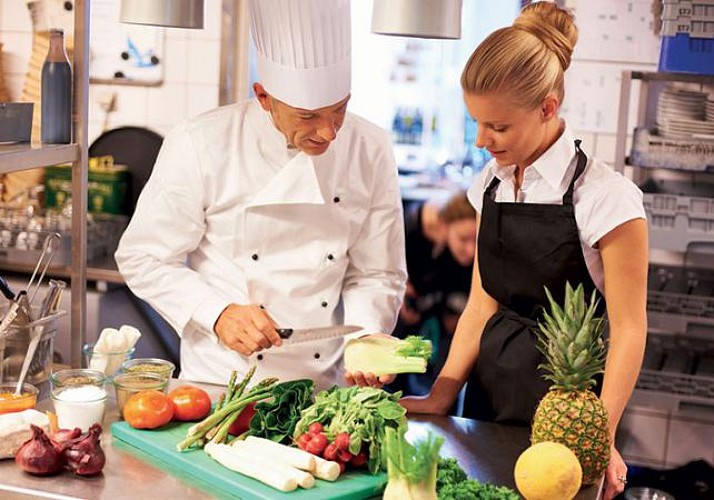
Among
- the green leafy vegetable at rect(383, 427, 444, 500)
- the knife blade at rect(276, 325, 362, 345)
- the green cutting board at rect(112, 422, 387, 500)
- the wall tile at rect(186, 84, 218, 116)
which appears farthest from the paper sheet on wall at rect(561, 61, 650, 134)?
the green leafy vegetable at rect(383, 427, 444, 500)

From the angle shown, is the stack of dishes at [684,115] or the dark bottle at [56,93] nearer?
the dark bottle at [56,93]

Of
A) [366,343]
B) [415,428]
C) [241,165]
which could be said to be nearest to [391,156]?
[241,165]

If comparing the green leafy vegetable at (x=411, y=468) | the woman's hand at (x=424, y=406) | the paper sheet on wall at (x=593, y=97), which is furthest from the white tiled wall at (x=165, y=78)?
the green leafy vegetable at (x=411, y=468)

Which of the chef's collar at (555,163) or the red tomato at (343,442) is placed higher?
the chef's collar at (555,163)

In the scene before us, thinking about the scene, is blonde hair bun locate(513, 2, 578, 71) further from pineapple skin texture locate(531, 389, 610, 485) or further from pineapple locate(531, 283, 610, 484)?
pineapple skin texture locate(531, 389, 610, 485)

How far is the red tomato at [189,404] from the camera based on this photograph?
7.16 feet

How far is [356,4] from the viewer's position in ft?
16.8

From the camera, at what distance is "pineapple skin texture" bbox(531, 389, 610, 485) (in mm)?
1974

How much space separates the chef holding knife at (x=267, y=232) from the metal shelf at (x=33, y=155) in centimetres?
22

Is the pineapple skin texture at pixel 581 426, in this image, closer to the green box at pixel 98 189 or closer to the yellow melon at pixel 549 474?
the yellow melon at pixel 549 474

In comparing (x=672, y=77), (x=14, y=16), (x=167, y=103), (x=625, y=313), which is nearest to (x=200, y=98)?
(x=167, y=103)

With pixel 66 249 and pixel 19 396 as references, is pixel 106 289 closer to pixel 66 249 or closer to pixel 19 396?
pixel 66 249

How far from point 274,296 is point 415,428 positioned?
0.63m

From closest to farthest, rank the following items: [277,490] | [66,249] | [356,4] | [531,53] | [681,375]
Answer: [277,490] < [531,53] < [681,375] < [66,249] < [356,4]
